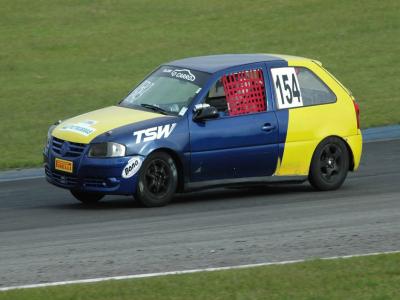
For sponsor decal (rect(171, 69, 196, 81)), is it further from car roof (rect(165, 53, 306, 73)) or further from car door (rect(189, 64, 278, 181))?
car door (rect(189, 64, 278, 181))

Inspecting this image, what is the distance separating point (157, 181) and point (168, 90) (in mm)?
1242

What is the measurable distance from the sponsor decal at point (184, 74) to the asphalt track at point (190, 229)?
1.39 meters

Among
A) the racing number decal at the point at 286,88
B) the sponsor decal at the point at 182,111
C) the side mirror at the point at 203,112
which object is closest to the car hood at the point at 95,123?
the sponsor decal at the point at 182,111

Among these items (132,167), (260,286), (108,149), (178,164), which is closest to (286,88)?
(178,164)

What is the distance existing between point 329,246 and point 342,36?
1808 cm

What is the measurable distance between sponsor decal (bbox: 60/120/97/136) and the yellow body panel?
2.22 metres

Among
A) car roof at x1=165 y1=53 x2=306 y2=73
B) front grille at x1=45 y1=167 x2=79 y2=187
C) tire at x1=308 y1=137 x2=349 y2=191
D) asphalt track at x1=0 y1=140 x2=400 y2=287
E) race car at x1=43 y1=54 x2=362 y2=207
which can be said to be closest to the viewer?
asphalt track at x1=0 y1=140 x2=400 y2=287

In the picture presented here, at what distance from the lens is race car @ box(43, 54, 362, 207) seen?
1210 cm

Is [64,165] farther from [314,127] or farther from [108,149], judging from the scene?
[314,127]

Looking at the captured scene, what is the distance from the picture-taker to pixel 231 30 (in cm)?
2814

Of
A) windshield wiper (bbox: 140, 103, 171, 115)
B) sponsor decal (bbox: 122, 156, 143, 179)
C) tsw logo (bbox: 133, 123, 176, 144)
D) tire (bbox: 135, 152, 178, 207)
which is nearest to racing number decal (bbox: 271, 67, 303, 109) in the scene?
windshield wiper (bbox: 140, 103, 171, 115)

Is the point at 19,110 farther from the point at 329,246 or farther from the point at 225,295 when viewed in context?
the point at 225,295

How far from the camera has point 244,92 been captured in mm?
12867

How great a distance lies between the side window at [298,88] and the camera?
13055 millimetres
